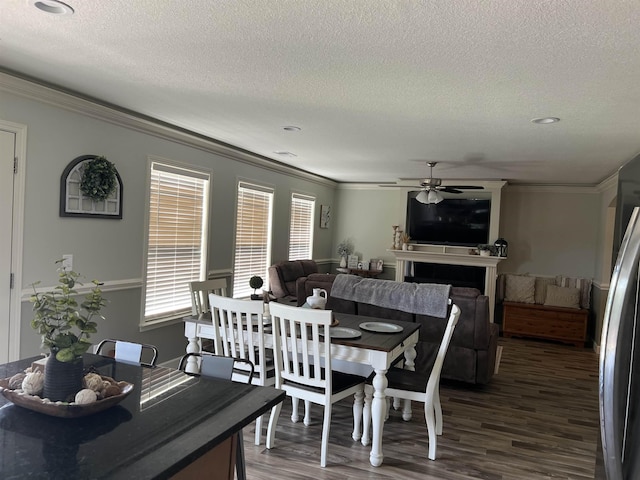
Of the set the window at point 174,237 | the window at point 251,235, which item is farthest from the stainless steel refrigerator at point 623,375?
the window at point 251,235

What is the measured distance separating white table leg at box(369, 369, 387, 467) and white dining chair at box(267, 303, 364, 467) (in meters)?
0.22

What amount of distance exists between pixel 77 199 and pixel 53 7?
1835mm

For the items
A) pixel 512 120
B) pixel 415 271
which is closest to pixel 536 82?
pixel 512 120

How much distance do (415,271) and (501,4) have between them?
6.21 metres

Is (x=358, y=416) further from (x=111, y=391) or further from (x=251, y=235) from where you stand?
(x=251, y=235)

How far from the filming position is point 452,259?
7.36m

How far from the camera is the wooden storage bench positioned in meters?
6.66

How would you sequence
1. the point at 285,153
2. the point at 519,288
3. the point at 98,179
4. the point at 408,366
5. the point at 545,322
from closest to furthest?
the point at 98,179, the point at 408,366, the point at 285,153, the point at 545,322, the point at 519,288

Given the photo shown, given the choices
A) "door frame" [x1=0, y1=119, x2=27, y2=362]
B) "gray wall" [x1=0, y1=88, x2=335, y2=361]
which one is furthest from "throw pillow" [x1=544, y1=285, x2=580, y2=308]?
"door frame" [x1=0, y1=119, x2=27, y2=362]

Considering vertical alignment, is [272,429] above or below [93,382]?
below

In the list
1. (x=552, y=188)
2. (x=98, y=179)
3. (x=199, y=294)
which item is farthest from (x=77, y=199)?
(x=552, y=188)

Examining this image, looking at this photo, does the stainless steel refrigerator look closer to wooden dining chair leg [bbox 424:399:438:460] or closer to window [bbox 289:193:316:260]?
wooden dining chair leg [bbox 424:399:438:460]

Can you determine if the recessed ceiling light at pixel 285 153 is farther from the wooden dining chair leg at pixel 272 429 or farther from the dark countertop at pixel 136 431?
the dark countertop at pixel 136 431

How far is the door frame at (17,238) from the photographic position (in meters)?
3.11
